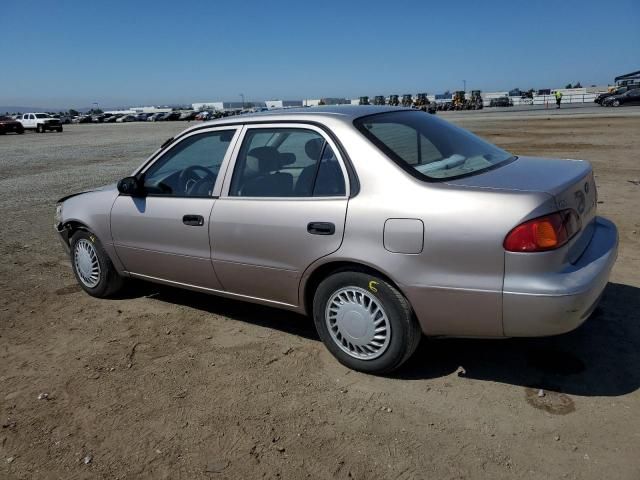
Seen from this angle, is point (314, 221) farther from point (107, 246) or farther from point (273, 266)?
point (107, 246)

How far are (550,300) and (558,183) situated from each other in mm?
706

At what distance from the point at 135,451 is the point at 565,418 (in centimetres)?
228

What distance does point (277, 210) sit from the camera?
3506 mm

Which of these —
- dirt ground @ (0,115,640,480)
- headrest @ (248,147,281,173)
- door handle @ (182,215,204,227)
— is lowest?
dirt ground @ (0,115,640,480)

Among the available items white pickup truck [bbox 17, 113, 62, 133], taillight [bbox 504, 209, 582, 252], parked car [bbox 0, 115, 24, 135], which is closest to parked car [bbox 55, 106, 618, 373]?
taillight [bbox 504, 209, 582, 252]

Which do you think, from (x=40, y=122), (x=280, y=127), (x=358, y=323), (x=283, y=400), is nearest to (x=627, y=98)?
(x=280, y=127)

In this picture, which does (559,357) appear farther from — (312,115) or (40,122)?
(40,122)

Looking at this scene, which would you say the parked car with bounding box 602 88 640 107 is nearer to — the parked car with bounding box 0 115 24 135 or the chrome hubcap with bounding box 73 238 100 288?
the chrome hubcap with bounding box 73 238 100 288

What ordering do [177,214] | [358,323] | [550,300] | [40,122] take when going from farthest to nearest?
[40,122], [177,214], [358,323], [550,300]

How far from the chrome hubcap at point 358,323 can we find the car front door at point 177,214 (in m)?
1.05

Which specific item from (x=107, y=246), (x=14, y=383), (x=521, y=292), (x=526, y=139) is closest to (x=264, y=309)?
(x=107, y=246)

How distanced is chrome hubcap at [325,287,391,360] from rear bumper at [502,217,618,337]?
0.74m

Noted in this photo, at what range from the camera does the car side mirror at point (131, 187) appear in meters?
4.26

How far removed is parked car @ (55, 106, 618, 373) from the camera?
9.12 feet
